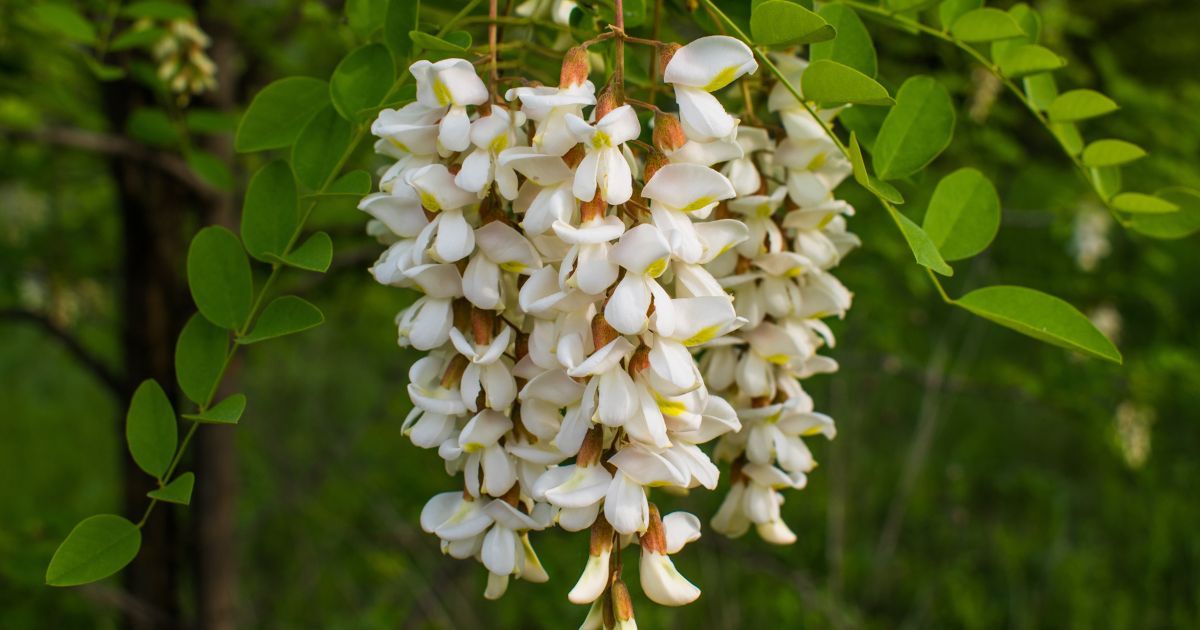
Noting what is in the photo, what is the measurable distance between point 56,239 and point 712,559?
154cm

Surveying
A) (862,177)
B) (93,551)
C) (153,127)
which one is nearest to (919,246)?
(862,177)

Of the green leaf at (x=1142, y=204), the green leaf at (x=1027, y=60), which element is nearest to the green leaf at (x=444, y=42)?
the green leaf at (x=1027, y=60)

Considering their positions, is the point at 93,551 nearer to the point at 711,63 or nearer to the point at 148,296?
the point at 711,63

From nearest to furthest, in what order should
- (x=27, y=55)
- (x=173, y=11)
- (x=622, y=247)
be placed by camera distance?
(x=622, y=247) → (x=173, y=11) → (x=27, y=55)

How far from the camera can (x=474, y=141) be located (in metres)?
0.46

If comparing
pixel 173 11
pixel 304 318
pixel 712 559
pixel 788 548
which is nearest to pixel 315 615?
pixel 712 559

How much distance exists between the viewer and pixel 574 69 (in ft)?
1.47

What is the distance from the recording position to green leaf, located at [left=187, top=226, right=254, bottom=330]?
57 centimetres

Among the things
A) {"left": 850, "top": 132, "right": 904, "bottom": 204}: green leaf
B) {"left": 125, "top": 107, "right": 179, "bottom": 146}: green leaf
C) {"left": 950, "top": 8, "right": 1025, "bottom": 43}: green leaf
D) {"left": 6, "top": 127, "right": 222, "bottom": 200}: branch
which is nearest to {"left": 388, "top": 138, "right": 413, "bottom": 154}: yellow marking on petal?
{"left": 850, "top": 132, "right": 904, "bottom": 204}: green leaf

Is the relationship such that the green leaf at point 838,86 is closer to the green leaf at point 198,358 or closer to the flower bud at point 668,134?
the flower bud at point 668,134

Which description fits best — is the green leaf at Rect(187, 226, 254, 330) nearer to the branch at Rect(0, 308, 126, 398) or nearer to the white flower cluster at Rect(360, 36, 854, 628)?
the white flower cluster at Rect(360, 36, 854, 628)

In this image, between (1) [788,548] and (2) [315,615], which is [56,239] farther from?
(1) [788,548]

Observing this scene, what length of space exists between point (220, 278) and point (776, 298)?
328mm

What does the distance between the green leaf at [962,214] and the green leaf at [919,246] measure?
0.08 meters
